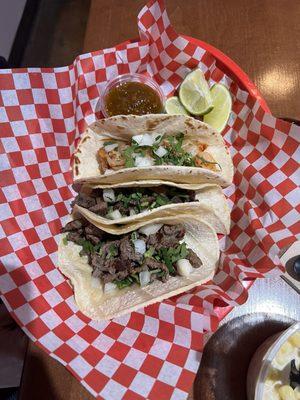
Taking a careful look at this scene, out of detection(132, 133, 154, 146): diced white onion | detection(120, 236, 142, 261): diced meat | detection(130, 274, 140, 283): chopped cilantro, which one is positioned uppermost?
detection(132, 133, 154, 146): diced white onion

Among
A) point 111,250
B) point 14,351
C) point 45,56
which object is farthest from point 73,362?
point 45,56

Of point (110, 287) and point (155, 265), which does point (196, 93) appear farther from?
point (110, 287)

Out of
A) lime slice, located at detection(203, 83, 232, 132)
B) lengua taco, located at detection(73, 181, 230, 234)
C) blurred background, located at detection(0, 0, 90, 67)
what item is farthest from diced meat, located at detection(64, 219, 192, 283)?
blurred background, located at detection(0, 0, 90, 67)

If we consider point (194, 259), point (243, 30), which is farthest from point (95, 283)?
point (243, 30)

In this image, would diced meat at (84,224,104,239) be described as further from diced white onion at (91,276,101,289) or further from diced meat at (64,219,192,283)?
diced white onion at (91,276,101,289)

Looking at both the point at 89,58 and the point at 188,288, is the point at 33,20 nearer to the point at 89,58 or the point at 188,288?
the point at 89,58

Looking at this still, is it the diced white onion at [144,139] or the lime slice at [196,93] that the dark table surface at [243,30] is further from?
the diced white onion at [144,139]
